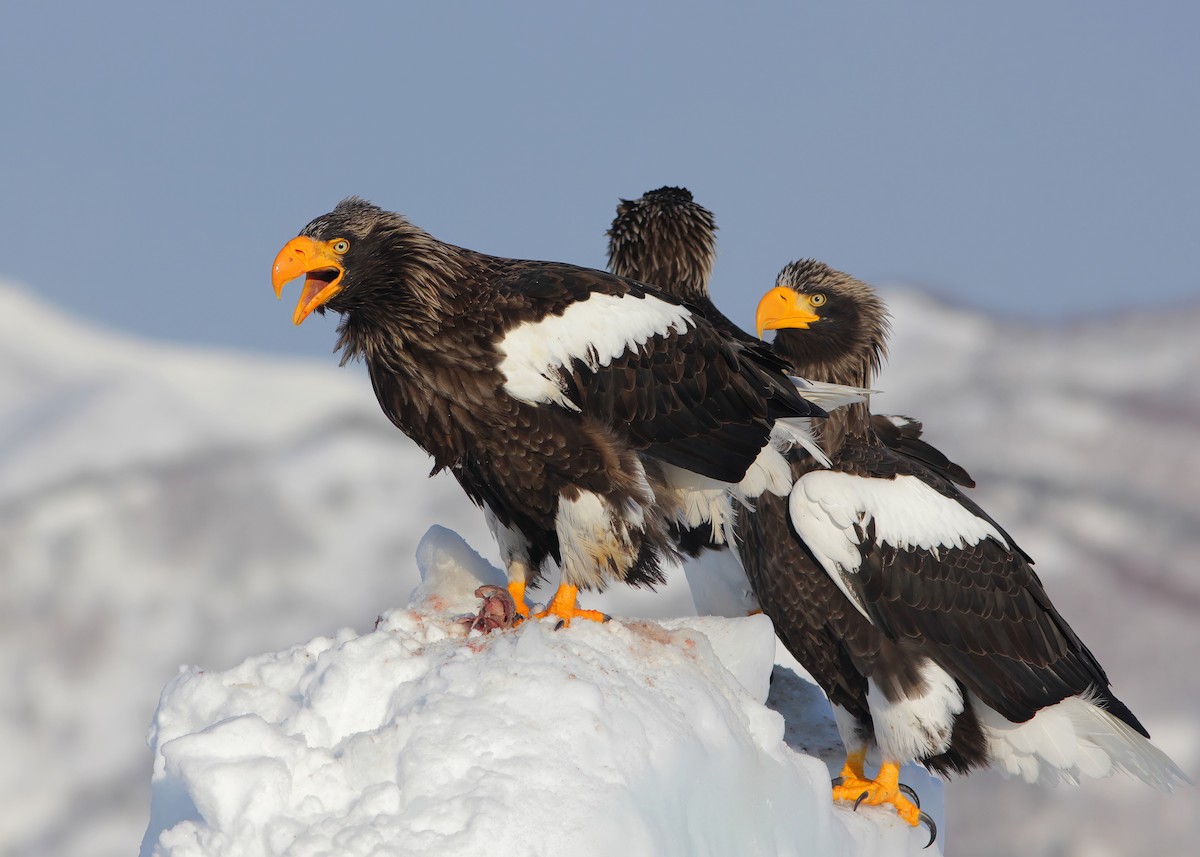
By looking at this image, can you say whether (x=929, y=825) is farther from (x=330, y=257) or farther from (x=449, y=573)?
(x=330, y=257)

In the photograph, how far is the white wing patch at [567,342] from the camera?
19.0ft

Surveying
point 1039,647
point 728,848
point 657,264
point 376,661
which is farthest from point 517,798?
point 657,264

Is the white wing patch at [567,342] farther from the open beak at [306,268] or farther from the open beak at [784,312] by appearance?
the open beak at [784,312]

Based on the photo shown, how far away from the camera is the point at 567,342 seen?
19.2 ft

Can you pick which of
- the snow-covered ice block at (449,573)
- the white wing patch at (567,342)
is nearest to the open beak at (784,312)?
the white wing patch at (567,342)

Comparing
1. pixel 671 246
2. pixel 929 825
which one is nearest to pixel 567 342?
pixel 671 246

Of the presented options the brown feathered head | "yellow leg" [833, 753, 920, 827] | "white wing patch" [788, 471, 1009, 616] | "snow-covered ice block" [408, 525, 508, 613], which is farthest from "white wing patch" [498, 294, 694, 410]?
"yellow leg" [833, 753, 920, 827]

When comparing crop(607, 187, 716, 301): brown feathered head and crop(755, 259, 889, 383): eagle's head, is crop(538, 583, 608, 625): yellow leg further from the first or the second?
crop(607, 187, 716, 301): brown feathered head

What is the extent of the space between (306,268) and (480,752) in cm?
239

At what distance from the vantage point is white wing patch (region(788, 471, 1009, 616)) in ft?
22.2

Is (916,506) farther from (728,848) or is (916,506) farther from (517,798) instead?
(517,798)

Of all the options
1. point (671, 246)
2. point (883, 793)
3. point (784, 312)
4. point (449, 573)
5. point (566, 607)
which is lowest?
point (883, 793)

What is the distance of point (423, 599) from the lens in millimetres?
6438

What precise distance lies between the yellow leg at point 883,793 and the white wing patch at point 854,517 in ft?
2.81
